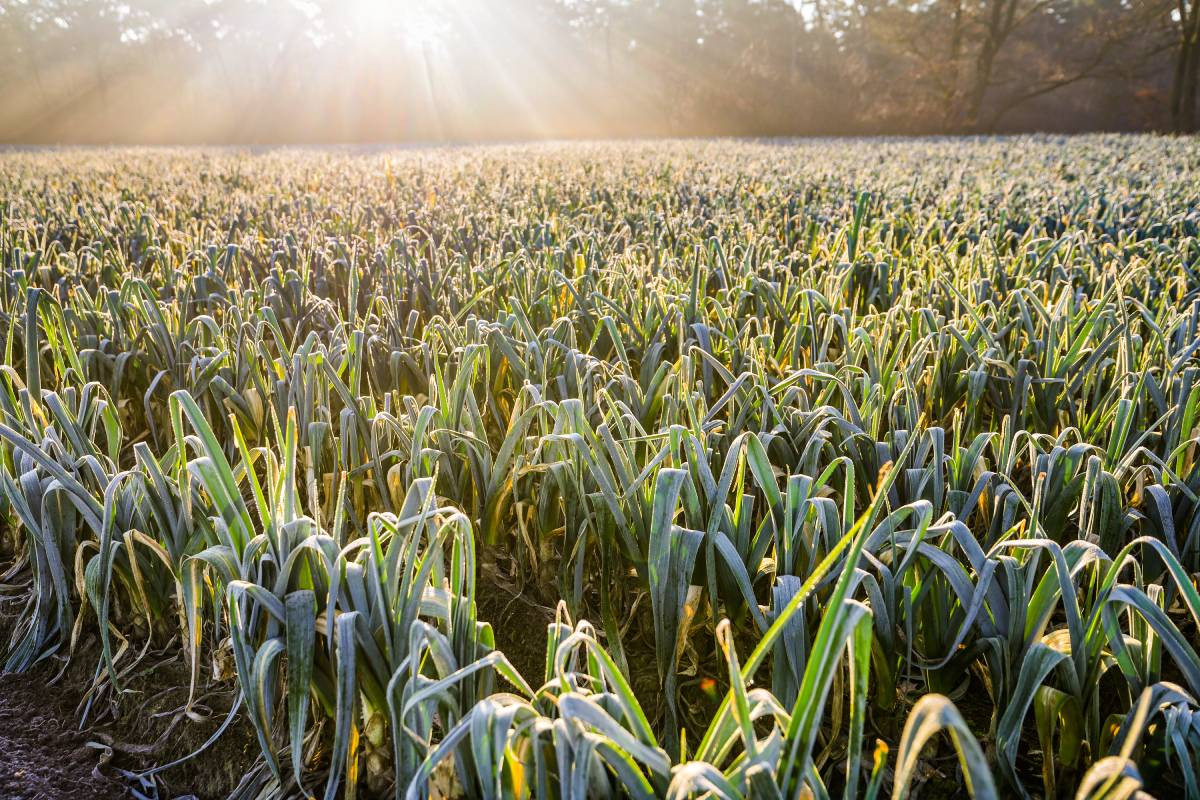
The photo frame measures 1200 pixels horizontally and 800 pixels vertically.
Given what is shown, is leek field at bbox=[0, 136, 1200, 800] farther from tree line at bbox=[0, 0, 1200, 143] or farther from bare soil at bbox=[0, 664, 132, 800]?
tree line at bbox=[0, 0, 1200, 143]

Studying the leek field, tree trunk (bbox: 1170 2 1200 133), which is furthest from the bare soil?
tree trunk (bbox: 1170 2 1200 133)

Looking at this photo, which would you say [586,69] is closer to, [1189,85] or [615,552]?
[1189,85]

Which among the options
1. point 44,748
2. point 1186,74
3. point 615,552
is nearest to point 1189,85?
point 1186,74

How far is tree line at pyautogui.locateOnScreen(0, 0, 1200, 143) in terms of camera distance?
23.8 meters

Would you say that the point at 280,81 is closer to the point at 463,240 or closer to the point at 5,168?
the point at 5,168

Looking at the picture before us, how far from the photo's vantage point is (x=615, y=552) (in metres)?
1.14

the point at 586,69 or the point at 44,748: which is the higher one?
the point at 586,69

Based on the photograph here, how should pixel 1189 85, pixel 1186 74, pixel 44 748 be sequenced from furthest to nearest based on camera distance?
pixel 1186 74, pixel 1189 85, pixel 44 748

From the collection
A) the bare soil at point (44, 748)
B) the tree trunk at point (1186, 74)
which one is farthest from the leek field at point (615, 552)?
the tree trunk at point (1186, 74)

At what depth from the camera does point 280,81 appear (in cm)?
3231

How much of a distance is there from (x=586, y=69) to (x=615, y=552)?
34816 millimetres

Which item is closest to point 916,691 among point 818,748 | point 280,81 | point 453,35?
point 818,748

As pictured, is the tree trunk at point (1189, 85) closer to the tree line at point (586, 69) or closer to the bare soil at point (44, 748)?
the tree line at point (586, 69)

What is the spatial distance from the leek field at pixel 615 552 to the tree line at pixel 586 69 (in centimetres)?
2424
